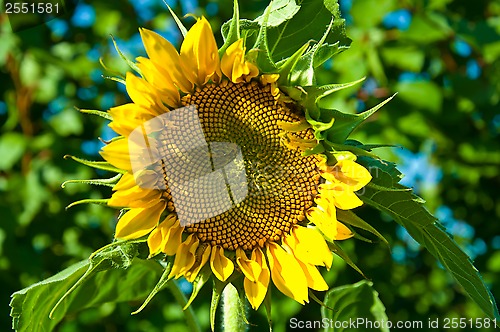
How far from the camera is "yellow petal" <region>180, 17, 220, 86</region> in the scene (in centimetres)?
146

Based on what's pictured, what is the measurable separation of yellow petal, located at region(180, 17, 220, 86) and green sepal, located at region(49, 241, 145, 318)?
371 mm

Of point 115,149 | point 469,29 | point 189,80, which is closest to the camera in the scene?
point 115,149

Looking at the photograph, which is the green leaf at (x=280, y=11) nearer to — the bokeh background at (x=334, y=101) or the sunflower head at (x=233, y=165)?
the sunflower head at (x=233, y=165)

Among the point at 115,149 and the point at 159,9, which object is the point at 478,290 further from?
the point at 159,9

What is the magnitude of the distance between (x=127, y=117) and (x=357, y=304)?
35.1 inches

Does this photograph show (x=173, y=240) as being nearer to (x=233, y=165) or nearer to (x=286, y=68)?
(x=233, y=165)

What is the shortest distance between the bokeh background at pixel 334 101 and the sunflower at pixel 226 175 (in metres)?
1.34

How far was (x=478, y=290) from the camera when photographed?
151cm

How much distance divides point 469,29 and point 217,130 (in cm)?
173

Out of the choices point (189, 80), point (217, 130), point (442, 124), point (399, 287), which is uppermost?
point (189, 80)

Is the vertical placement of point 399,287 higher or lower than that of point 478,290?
lower

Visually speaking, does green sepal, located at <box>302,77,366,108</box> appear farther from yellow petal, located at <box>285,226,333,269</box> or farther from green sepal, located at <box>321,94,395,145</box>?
yellow petal, located at <box>285,226,333,269</box>

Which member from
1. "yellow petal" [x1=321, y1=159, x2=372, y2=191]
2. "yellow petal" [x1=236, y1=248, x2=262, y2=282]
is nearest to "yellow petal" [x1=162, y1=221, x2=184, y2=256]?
"yellow petal" [x1=236, y1=248, x2=262, y2=282]

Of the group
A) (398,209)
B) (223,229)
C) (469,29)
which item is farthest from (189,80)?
(469,29)
